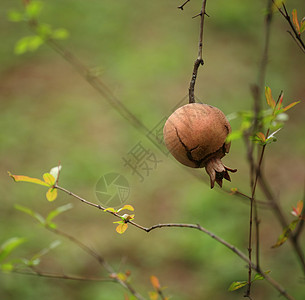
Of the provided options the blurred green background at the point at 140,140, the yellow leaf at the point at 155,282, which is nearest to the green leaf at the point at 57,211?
the yellow leaf at the point at 155,282

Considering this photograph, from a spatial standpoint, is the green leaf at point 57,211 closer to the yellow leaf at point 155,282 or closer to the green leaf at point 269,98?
the yellow leaf at point 155,282

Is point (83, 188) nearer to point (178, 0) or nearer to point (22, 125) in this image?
point (22, 125)

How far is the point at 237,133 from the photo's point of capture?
0.52 meters

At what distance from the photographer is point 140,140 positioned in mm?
3121

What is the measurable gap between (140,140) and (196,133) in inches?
97.1

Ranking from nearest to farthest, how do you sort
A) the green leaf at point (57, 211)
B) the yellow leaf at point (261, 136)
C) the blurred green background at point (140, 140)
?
the yellow leaf at point (261, 136)
the green leaf at point (57, 211)
the blurred green background at point (140, 140)

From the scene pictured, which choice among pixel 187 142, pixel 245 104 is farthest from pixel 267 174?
pixel 187 142

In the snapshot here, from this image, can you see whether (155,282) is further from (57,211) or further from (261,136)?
(261,136)

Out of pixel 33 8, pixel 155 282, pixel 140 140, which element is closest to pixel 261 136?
pixel 155 282

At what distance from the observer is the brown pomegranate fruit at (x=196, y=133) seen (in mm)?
661

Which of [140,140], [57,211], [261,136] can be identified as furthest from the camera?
[140,140]

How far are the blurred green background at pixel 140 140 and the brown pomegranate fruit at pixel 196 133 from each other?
0.38 metres

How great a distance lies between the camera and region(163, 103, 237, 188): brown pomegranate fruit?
661 mm

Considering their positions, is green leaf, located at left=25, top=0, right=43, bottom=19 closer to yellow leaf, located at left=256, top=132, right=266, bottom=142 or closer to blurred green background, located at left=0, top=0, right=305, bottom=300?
blurred green background, located at left=0, top=0, right=305, bottom=300
